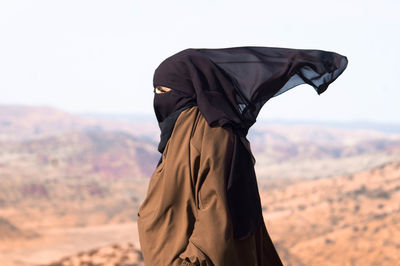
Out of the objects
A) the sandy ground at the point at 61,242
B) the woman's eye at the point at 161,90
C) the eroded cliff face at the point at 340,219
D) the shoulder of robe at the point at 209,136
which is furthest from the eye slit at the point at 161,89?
the sandy ground at the point at 61,242

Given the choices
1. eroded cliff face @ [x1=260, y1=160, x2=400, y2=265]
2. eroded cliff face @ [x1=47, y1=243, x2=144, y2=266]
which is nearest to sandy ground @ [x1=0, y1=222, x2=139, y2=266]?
eroded cliff face @ [x1=47, y1=243, x2=144, y2=266]

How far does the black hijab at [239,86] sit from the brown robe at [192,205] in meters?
0.06

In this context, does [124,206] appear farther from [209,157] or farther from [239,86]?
[209,157]

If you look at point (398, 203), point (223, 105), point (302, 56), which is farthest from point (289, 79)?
point (398, 203)

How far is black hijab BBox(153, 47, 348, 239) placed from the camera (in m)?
2.70

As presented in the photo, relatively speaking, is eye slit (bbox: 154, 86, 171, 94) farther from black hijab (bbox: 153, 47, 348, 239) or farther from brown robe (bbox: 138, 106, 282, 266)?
brown robe (bbox: 138, 106, 282, 266)

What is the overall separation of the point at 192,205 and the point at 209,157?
28 cm

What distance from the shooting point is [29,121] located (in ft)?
313

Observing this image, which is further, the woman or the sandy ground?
the sandy ground

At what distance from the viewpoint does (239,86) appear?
289 cm

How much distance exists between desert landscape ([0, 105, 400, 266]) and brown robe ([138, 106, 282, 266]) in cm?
708

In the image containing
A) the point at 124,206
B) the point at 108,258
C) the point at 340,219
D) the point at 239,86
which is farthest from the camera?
the point at 124,206

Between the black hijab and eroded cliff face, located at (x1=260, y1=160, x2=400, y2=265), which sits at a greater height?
the black hijab

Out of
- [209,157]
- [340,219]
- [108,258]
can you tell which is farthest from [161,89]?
[340,219]
